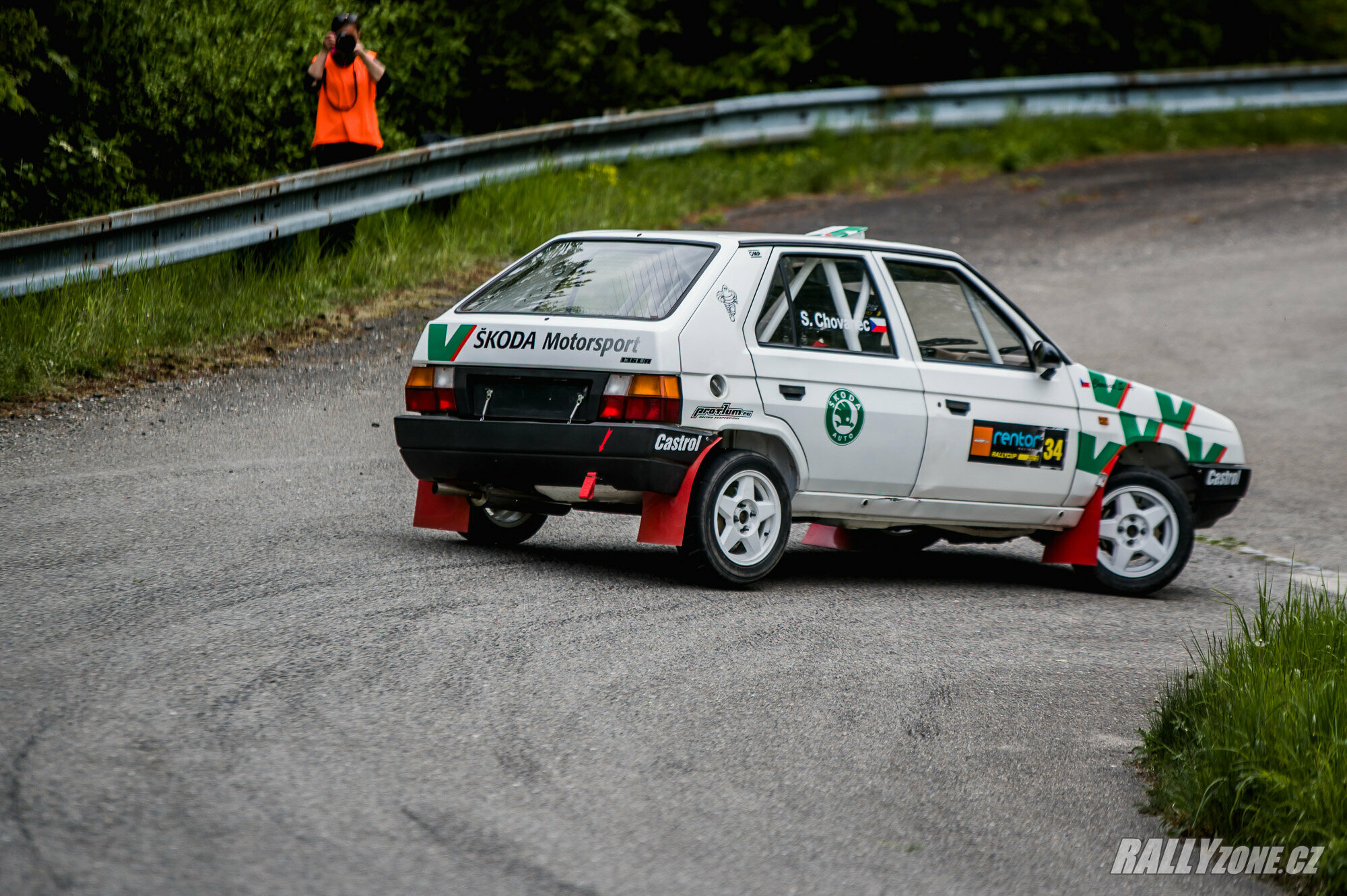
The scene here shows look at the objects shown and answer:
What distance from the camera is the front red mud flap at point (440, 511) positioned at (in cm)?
748

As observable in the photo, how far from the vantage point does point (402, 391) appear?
1056 cm

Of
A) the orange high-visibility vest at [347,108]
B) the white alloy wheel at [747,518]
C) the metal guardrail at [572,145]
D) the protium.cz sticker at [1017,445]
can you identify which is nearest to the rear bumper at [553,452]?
the white alloy wheel at [747,518]

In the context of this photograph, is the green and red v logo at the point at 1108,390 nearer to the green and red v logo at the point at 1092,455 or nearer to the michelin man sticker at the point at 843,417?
the green and red v logo at the point at 1092,455

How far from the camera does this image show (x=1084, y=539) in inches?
330

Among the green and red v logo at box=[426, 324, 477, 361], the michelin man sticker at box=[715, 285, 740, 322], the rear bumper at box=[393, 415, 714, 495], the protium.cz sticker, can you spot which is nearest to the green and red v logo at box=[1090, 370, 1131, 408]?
the protium.cz sticker

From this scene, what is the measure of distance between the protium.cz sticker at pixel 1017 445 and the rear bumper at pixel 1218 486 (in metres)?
1.11

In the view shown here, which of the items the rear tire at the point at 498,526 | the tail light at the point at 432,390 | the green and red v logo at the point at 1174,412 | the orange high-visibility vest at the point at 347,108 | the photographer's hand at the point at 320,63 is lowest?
the rear tire at the point at 498,526

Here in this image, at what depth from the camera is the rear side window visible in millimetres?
7156

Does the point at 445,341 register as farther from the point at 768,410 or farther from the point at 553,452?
the point at 768,410

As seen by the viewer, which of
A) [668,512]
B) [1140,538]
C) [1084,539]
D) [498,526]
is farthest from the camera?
[1140,538]

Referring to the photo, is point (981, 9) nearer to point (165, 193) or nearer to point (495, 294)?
point (165, 193)

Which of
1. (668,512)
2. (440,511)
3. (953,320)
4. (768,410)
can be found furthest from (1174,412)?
(440,511)

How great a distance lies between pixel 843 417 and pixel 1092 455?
1748 mm

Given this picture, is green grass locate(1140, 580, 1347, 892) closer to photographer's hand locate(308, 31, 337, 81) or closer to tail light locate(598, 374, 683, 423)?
tail light locate(598, 374, 683, 423)
